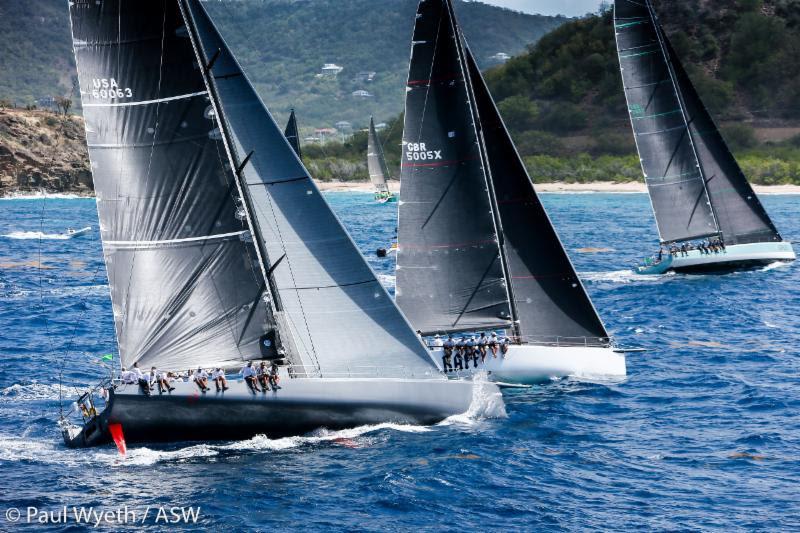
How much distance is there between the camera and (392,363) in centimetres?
2778

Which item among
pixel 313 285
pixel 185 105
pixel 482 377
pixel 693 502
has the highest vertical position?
pixel 185 105

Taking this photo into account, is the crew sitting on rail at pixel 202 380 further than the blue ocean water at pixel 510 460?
Yes

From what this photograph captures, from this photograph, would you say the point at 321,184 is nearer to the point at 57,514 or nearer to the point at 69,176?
the point at 69,176

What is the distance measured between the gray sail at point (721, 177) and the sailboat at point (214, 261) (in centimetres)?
3085

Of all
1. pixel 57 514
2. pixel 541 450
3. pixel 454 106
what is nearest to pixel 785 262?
pixel 454 106

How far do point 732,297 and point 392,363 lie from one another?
88.5ft

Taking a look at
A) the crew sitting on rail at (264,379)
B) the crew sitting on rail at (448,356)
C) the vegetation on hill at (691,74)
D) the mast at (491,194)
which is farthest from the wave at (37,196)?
the crew sitting on rail at (264,379)

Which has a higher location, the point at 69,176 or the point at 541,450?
the point at 69,176

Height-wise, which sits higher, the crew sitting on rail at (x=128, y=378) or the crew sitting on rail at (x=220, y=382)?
the crew sitting on rail at (x=128, y=378)

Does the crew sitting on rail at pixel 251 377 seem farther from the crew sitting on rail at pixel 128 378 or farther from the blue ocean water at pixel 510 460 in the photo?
the crew sitting on rail at pixel 128 378

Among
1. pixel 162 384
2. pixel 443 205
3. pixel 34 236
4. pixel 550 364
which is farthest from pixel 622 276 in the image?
pixel 34 236

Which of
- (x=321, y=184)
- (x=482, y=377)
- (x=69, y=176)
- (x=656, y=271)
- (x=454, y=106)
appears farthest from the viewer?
(x=321, y=184)

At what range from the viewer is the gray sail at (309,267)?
27.4 meters

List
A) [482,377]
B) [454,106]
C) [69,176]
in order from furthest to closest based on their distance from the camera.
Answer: [69,176]
[454,106]
[482,377]
